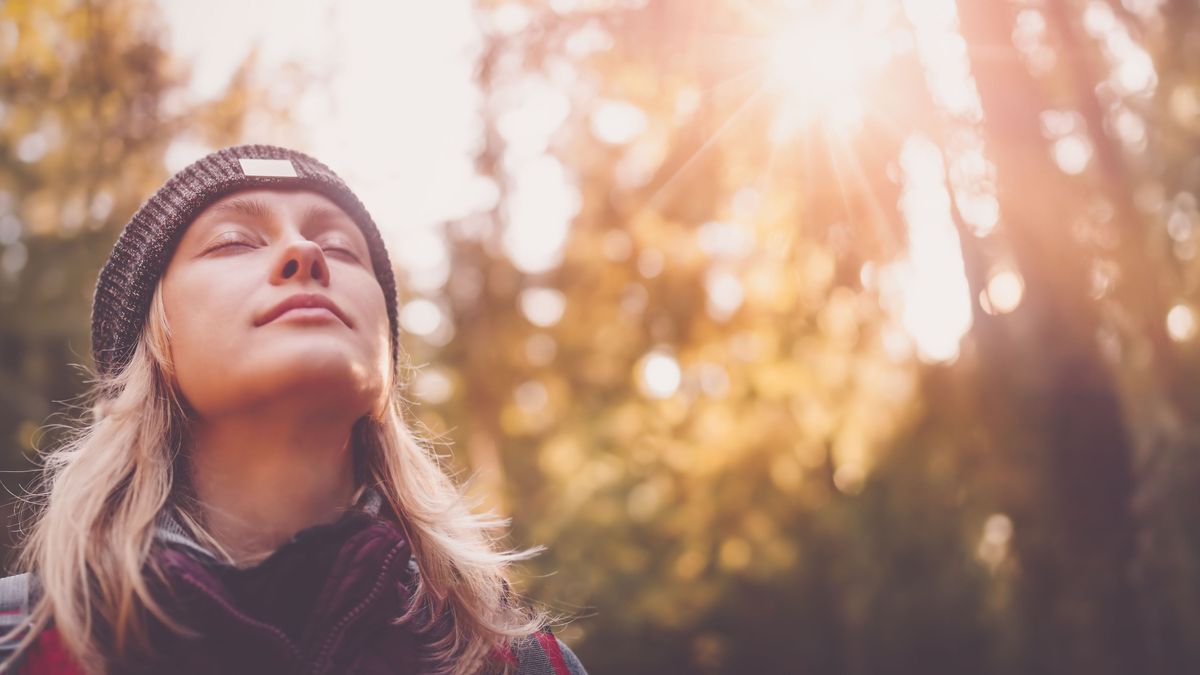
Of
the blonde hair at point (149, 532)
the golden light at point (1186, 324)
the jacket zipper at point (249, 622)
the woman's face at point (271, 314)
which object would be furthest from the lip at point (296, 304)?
the golden light at point (1186, 324)

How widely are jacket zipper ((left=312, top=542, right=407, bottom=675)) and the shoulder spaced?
0.45m

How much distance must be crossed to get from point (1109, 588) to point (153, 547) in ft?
12.6

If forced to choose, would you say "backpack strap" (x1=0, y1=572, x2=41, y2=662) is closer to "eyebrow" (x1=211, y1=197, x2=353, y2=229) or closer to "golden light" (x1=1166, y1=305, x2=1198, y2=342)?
"eyebrow" (x1=211, y1=197, x2=353, y2=229)

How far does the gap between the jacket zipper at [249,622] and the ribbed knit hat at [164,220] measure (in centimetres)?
75

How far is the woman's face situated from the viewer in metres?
1.75

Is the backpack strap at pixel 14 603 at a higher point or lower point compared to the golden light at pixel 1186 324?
higher

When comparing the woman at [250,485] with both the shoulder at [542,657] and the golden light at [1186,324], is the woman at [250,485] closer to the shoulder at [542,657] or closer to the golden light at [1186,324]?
the shoulder at [542,657]

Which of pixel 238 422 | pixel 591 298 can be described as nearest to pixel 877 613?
pixel 591 298

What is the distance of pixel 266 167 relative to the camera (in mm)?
2047

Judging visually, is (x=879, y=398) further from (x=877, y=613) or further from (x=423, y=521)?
(x=423, y=521)

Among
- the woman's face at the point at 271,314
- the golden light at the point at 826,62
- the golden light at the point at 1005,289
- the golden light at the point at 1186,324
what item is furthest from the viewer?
the golden light at the point at 1186,324

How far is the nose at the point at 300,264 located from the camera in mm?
1825

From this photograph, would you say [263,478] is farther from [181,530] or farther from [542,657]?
[542,657]

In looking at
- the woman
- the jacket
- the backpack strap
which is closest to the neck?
the woman
